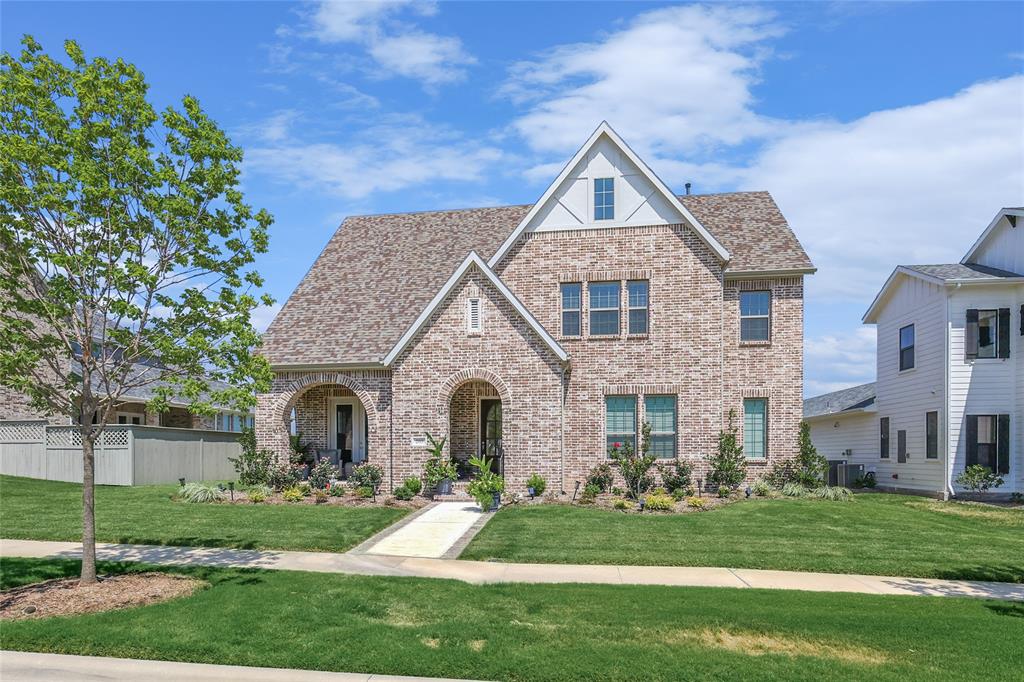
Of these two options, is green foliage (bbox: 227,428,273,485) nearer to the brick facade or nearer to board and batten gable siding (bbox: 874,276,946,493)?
the brick facade

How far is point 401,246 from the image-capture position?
2653 centimetres

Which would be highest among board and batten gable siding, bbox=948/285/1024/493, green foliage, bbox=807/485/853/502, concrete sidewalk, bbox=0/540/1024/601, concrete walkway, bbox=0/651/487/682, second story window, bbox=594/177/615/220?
second story window, bbox=594/177/615/220

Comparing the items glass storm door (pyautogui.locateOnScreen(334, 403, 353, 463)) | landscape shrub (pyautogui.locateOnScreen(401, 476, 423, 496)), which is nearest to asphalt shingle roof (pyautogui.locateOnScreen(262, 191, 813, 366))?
glass storm door (pyautogui.locateOnScreen(334, 403, 353, 463))

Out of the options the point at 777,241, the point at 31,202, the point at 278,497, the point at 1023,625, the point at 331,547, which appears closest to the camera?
the point at 1023,625

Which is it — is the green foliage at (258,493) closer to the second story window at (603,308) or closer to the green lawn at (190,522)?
the green lawn at (190,522)

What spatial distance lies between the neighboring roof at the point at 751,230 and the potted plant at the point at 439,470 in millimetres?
9890

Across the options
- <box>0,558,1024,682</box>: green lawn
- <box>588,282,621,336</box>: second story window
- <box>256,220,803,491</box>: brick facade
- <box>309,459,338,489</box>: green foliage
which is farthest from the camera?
<box>588,282,621,336</box>: second story window

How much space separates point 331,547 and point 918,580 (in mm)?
10051

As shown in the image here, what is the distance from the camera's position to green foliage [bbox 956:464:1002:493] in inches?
866

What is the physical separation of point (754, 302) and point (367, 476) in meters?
12.3

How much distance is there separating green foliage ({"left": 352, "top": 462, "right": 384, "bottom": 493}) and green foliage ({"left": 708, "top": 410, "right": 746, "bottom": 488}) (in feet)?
30.5

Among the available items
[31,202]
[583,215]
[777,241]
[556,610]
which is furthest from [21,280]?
[777,241]

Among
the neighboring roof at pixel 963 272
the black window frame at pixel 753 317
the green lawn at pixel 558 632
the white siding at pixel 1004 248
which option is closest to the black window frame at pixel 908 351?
the neighboring roof at pixel 963 272

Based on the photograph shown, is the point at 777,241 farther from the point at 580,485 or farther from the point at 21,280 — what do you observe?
→ the point at 21,280
